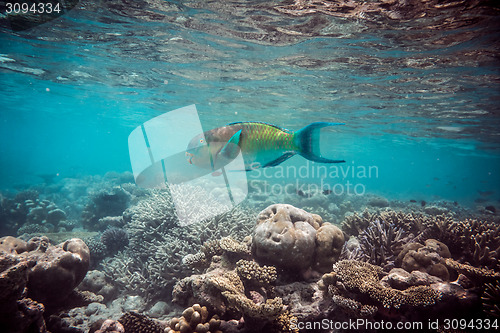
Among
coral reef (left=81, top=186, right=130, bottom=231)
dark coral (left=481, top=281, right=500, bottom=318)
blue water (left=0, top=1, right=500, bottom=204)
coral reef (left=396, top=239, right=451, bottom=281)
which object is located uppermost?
blue water (left=0, top=1, right=500, bottom=204)

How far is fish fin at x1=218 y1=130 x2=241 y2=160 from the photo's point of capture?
7.69 feet

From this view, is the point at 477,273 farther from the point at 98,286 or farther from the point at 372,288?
the point at 98,286

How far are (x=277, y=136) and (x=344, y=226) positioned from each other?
613 cm

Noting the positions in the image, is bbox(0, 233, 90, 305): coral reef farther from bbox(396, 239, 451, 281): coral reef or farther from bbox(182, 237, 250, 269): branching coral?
bbox(396, 239, 451, 281): coral reef

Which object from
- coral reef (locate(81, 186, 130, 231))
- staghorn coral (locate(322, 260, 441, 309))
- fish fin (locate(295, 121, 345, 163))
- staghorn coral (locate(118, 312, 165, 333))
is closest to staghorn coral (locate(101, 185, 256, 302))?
staghorn coral (locate(118, 312, 165, 333))

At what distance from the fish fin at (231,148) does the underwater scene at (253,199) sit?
0.02 meters

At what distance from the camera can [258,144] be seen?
240cm

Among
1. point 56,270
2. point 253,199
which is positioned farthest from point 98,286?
point 253,199

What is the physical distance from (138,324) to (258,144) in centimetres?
328

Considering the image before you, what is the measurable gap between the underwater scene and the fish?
0.02 m

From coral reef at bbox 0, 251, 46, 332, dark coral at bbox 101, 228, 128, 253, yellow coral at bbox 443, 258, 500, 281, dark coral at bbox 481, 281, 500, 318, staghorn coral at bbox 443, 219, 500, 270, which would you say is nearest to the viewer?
coral reef at bbox 0, 251, 46, 332

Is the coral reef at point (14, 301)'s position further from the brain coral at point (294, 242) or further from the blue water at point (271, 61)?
the blue water at point (271, 61)

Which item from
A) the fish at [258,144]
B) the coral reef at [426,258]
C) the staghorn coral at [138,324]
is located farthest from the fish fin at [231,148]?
the coral reef at [426,258]

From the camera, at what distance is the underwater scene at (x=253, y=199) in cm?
307
